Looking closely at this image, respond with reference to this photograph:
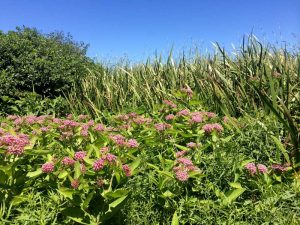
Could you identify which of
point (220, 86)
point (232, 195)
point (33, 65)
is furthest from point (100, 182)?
point (33, 65)

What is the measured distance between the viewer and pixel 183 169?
2.27m

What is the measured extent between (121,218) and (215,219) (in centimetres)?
59

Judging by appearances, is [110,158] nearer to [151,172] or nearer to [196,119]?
[151,172]

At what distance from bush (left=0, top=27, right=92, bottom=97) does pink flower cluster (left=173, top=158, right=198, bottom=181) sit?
4.18m

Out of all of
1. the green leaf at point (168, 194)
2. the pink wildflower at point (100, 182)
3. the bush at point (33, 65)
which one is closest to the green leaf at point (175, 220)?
the green leaf at point (168, 194)

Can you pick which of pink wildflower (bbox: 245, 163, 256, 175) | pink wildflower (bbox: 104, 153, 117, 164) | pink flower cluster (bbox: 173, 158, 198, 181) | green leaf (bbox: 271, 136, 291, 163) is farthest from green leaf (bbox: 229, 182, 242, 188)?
pink wildflower (bbox: 104, 153, 117, 164)

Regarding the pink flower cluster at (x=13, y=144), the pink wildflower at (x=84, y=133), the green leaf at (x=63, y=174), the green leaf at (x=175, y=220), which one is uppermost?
the pink wildflower at (x=84, y=133)

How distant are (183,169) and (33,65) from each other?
4.63 metres

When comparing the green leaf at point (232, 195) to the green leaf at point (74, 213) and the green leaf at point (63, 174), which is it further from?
the green leaf at point (63, 174)

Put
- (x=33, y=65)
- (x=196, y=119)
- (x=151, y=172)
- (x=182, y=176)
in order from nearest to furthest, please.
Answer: (x=182, y=176) < (x=151, y=172) < (x=196, y=119) < (x=33, y=65)

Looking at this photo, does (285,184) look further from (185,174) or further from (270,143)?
(185,174)

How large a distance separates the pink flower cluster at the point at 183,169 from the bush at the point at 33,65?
4176 mm

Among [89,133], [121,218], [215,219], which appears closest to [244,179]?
[215,219]

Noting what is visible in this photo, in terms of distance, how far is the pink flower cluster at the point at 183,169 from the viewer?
2.20 metres
